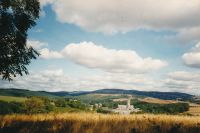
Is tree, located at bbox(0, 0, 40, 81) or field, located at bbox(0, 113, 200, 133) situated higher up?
tree, located at bbox(0, 0, 40, 81)

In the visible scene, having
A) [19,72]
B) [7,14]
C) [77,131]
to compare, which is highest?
[7,14]

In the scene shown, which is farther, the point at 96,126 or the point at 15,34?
the point at 15,34

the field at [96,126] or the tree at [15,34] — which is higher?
the tree at [15,34]

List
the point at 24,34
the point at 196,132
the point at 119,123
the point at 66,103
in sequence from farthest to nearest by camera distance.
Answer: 1. the point at 66,103
2. the point at 24,34
3. the point at 119,123
4. the point at 196,132

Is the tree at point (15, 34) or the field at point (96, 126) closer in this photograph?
the field at point (96, 126)

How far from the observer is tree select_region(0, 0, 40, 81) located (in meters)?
19.7

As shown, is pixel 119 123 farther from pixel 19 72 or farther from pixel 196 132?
pixel 19 72

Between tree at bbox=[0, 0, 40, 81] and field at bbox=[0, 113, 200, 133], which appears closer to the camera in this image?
field at bbox=[0, 113, 200, 133]

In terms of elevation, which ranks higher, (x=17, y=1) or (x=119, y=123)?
(x=17, y=1)

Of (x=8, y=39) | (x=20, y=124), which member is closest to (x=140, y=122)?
(x=20, y=124)

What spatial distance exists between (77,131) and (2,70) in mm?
14523

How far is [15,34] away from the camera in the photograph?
67.4ft

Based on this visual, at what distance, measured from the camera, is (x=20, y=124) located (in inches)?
349

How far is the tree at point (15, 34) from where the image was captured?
776 inches
